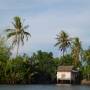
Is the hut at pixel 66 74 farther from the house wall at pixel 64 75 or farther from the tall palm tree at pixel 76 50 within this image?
the tall palm tree at pixel 76 50

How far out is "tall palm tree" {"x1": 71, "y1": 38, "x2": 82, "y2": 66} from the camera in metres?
86.3

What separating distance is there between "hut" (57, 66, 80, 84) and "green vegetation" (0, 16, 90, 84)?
2.09 m

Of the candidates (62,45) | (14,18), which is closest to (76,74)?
(62,45)

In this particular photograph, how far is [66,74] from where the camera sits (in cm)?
8031

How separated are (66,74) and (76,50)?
8.78 meters

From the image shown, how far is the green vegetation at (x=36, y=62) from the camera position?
7175 centimetres

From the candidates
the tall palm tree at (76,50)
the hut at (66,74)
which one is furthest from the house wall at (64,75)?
the tall palm tree at (76,50)

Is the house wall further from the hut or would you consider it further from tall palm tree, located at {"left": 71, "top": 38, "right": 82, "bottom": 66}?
tall palm tree, located at {"left": 71, "top": 38, "right": 82, "bottom": 66}

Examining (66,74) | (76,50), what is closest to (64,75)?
(66,74)

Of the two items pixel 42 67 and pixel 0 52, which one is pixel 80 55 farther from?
pixel 0 52

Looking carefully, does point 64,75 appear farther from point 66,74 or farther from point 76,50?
point 76,50

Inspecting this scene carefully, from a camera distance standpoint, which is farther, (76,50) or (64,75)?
(76,50)

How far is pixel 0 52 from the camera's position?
71.9 metres

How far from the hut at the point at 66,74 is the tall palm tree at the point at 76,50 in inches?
153
